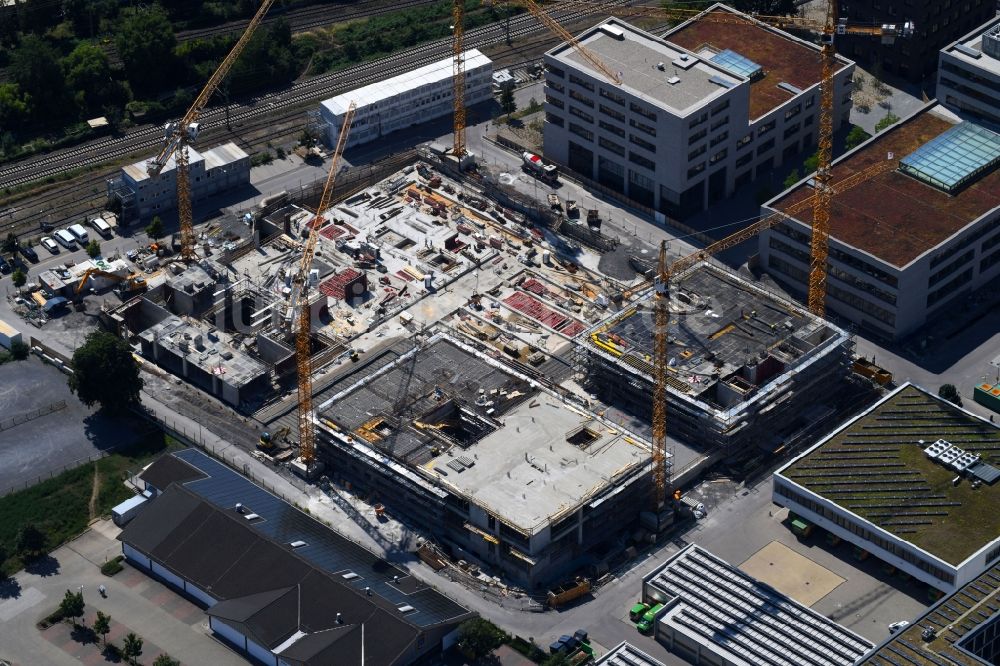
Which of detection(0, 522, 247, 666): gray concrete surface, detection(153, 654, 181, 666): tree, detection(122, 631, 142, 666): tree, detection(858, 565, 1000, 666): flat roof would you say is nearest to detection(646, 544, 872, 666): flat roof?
detection(858, 565, 1000, 666): flat roof

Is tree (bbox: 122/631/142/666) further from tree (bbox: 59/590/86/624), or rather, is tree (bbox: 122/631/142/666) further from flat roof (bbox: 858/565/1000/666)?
flat roof (bbox: 858/565/1000/666)

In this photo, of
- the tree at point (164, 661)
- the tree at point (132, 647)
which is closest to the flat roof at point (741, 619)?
the tree at point (164, 661)

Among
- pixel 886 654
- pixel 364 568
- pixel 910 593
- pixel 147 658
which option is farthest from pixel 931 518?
pixel 147 658

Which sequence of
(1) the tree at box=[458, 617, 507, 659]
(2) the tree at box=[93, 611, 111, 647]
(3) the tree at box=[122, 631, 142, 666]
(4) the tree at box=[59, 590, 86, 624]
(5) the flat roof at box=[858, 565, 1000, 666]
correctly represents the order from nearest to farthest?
(5) the flat roof at box=[858, 565, 1000, 666] → (1) the tree at box=[458, 617, 507, 659] → (3) the tree at box=[122, 631, 142, 666] → (2) the tree at box=[93, 611, 111, 647] → (4) the tree at box=[59, 590, 86, 624]

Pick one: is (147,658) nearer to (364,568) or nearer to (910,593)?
(364,568)

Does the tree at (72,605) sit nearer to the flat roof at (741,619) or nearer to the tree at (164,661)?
the tree at (164,661)

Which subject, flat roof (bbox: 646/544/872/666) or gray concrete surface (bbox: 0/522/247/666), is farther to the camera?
gray concrete surface (bbox: 0/522/247/666)

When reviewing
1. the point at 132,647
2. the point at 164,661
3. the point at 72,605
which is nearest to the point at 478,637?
the point at 164,661
